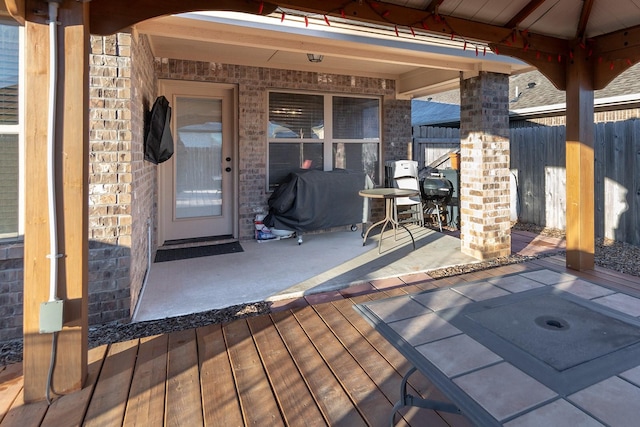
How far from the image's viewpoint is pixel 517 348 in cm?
125

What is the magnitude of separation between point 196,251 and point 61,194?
311 cm

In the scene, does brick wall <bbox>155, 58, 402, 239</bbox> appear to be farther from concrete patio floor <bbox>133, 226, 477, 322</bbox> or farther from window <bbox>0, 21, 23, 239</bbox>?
window <bbox>0, 21, 23, 239</bbox>

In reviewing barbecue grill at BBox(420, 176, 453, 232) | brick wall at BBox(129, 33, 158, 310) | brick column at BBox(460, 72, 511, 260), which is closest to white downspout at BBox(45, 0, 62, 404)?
brick wall at BBox(129, 33, 158, 310)

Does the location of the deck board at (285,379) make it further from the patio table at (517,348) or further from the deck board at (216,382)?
the patio table at (517,348)

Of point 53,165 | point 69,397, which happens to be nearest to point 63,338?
point 69,397

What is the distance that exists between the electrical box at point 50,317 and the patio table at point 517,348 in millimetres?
1455

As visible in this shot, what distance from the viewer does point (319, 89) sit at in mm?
5805

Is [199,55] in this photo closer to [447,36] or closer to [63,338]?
[447,36]

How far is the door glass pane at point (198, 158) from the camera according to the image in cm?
525

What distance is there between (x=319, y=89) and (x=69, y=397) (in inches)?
197

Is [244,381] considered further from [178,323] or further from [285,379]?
[178,323]

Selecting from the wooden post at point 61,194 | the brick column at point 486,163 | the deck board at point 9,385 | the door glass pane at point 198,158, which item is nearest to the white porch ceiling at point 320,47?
the brick column at point 486,163

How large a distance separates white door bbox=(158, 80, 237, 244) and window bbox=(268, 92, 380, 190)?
647 mm

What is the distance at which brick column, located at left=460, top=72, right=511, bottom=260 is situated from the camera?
4457mm
